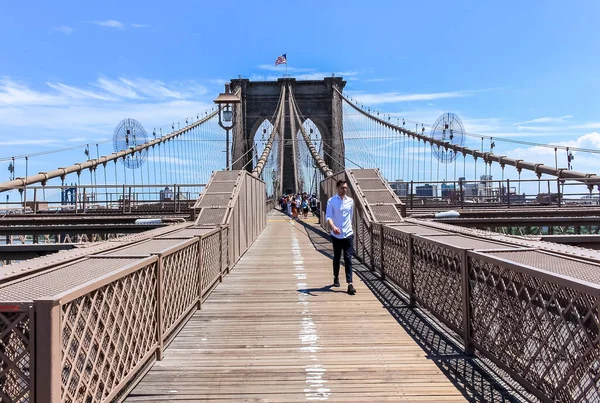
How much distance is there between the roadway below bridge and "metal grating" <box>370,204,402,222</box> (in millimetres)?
1962

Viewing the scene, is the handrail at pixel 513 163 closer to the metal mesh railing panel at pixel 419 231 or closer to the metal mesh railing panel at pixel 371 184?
the metal mesh railing panel at pixel 371 184

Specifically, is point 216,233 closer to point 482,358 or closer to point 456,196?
point 482,358

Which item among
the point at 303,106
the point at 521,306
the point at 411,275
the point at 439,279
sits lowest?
the point at 411,275

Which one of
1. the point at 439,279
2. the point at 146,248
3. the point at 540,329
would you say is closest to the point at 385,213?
the point at 439,279

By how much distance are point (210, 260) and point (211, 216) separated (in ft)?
6.38

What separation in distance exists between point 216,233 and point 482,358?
14.7 feet

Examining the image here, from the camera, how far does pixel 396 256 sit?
7.36m

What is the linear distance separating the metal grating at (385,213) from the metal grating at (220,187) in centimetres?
320

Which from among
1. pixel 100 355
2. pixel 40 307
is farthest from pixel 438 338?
pixel 40 307

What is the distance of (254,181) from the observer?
14953 millimetres

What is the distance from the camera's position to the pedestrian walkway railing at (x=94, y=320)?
8.00 feet

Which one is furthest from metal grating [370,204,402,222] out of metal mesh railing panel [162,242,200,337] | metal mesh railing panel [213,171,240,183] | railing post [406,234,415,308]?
metal mesh railing panel [162,242,200,337]

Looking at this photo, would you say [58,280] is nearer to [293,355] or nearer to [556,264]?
[293,355]

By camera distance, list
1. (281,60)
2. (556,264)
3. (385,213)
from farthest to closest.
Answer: (281,60) → (385,213) → (556,264)
